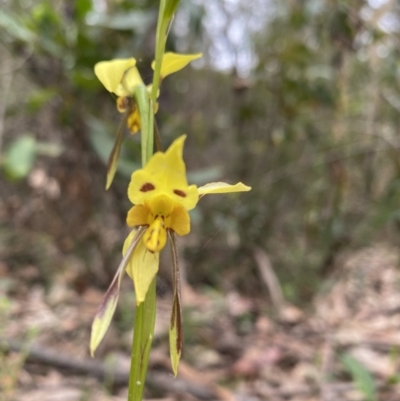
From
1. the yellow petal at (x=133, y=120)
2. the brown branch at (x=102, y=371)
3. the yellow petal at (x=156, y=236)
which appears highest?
the yellow petal at (x=133, y=120)

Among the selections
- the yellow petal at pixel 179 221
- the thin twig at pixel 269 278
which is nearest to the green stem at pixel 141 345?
the yellow petal at pixel 179 221

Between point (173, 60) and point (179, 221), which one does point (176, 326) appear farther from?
point (173, 60)

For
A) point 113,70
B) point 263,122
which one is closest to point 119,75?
point 113,70

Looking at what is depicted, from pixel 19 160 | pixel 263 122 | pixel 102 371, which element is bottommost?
pixel 102 371

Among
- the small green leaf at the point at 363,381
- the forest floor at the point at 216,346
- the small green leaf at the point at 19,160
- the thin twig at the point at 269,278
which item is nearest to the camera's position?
the small green leaf at the point at 363,381

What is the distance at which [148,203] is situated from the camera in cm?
62

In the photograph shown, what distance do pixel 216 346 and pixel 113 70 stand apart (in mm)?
1513

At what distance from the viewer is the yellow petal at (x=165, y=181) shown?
515mm

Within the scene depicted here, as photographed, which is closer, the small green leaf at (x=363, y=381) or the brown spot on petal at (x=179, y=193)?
the brown spot on petal at (x=179, y=193)

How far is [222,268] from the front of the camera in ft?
8.34

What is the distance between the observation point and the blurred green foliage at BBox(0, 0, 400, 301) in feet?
5.59

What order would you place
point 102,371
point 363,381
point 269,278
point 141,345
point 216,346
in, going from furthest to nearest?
point 269,278 < point 216,346 < point 102,371 < point 363,381 < point 141,345

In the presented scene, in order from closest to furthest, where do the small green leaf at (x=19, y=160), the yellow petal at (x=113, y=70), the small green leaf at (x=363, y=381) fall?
the yellow petal at (x=113, y=70)
the small green leaf at (x=363, y=381)
the small green leaf at (x=19, y=160)

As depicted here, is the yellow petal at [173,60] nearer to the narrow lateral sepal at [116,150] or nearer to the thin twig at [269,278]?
the narrow lateral sepal at [116,150]
